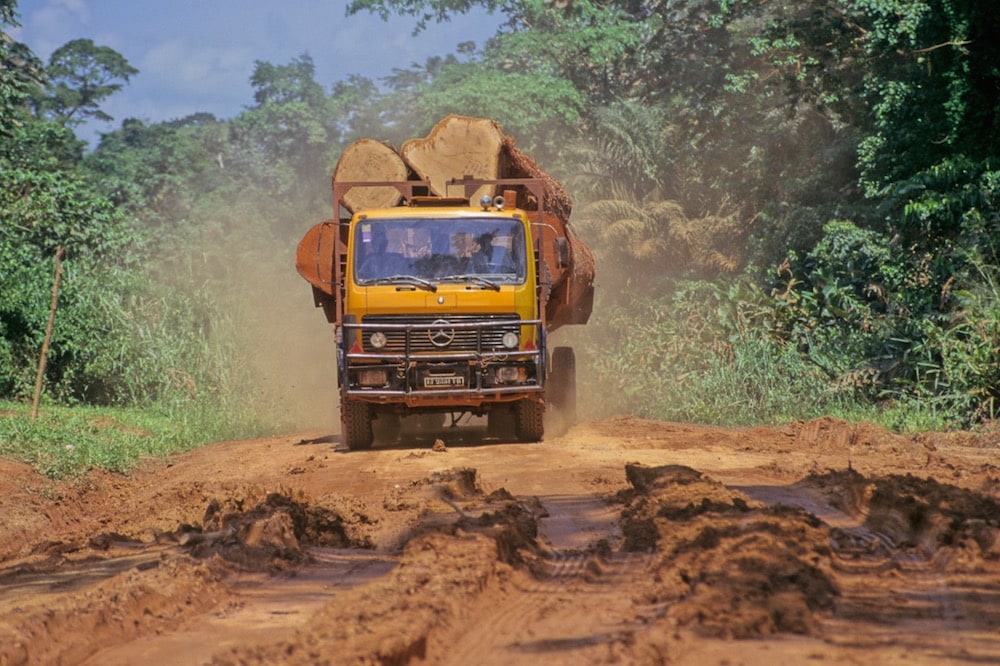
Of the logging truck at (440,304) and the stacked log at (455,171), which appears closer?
the logging truck at (440,304)

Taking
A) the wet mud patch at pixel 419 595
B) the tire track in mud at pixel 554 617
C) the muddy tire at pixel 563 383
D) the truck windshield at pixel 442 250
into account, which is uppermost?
the truck windshield at pixel 442 250

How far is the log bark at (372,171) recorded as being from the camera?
14945 mm

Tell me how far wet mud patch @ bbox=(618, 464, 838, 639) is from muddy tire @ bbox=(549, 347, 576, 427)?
7503 millimetres

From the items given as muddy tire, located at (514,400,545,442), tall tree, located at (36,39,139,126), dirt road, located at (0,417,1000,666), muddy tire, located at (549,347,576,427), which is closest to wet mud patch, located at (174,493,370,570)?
dirt road, located at (0,417,1000,666)

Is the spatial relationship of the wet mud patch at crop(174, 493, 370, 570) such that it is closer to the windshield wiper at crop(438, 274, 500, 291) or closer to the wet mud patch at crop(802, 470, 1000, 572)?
the wet mud patch at crop(802, 470, 1000, 572)

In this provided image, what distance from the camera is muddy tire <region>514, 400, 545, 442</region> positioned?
44.7ft

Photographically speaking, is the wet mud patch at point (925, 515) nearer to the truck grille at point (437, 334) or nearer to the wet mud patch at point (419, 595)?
the wet mud patch at point (419, 595)

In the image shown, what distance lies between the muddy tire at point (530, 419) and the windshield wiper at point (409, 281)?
5.46 feet

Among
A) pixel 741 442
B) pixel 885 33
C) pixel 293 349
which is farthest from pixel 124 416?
pixel 885 33

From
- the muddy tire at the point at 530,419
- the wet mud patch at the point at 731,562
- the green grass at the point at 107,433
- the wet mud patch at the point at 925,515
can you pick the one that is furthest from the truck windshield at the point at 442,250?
the wet mud patch at the point at 731,562

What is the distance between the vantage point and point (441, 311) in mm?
12961

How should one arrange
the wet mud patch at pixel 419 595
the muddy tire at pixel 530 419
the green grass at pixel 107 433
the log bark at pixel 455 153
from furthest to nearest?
the log bark at pixel 455 153, the muddy tire at pixel 530 419, the green grass at pixel 107 433, the wet mud patch at pixel 419 595

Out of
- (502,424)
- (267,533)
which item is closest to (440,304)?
(502,424)

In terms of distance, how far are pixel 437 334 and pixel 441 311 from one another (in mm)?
234
